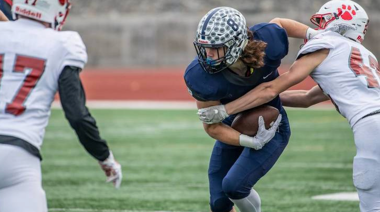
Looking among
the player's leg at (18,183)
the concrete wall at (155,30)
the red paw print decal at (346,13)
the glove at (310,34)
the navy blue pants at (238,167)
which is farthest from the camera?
the concrete wall at (155,30)

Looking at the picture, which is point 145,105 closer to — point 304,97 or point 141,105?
point 141,105

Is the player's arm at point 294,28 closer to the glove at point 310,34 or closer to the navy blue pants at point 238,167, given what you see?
the glove at point 310,34

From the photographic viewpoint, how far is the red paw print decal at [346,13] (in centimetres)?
427

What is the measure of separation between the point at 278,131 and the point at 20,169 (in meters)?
1.90

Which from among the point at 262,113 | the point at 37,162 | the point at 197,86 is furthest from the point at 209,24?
the point at 37,162

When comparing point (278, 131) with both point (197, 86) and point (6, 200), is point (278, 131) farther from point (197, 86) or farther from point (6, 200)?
point (6, 200)

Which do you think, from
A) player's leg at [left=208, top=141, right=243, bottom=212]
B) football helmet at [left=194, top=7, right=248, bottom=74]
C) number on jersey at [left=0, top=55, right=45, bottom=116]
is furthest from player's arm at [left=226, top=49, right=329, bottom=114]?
number on jersey at [left=0, top=55, right=45, bottom=116]

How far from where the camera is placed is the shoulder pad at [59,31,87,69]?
11.0 feet

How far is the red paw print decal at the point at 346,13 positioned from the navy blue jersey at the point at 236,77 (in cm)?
35

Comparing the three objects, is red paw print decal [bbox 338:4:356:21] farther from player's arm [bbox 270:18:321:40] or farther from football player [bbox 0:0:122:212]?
football player [bbox 0:0:122:212]

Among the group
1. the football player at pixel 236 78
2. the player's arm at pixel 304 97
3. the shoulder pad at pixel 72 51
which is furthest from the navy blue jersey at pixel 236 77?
the shoulder pad at pixel 72 51

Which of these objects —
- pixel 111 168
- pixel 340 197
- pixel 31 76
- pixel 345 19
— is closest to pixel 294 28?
pixel 345 19

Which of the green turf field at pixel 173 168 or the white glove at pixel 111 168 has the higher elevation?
the white glove at pixel 111 168

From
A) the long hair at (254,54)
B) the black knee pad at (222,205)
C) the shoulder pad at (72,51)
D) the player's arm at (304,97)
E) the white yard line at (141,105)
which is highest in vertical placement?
the shoulder pad at (72,51)
